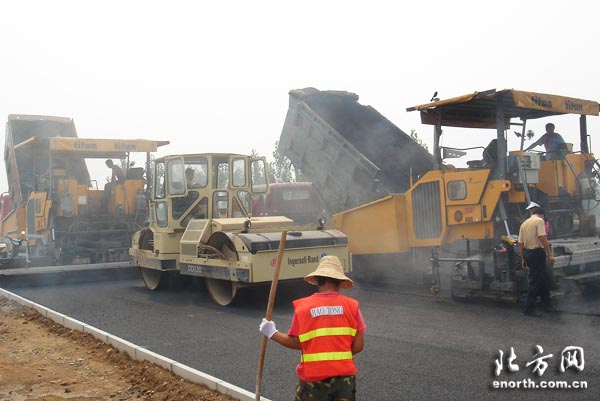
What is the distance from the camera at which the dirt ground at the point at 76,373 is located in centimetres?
466

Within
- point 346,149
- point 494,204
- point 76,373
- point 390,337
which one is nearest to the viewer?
point 76,373

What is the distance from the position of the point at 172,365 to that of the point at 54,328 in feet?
9.24

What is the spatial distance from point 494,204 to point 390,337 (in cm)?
264

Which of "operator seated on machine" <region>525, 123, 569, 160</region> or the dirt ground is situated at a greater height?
"operator seated on machine" <region>525, 123, 569, 160</region>

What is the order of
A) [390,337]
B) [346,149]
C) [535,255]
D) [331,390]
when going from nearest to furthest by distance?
1. [331,390]
2. [390,337]
3. [535,255]
4. [346,149]

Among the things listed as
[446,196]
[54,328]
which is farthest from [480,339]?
[54,328]

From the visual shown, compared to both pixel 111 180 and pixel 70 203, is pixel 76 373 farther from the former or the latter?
pixel 111 180

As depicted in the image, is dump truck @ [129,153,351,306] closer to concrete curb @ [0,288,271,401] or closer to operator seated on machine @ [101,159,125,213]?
concrete curb @ [0,288,271,401]

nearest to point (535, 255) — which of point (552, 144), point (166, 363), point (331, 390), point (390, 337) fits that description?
point (390, 337)

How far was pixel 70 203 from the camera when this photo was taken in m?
12.3

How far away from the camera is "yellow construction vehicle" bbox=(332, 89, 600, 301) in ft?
24.4

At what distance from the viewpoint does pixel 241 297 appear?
8445 millimetres

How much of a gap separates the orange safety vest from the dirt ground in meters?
1.61

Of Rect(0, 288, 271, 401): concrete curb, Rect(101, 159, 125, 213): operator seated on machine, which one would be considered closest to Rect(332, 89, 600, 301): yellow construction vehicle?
Rect(0, 288, 271, 401): concrete curb
